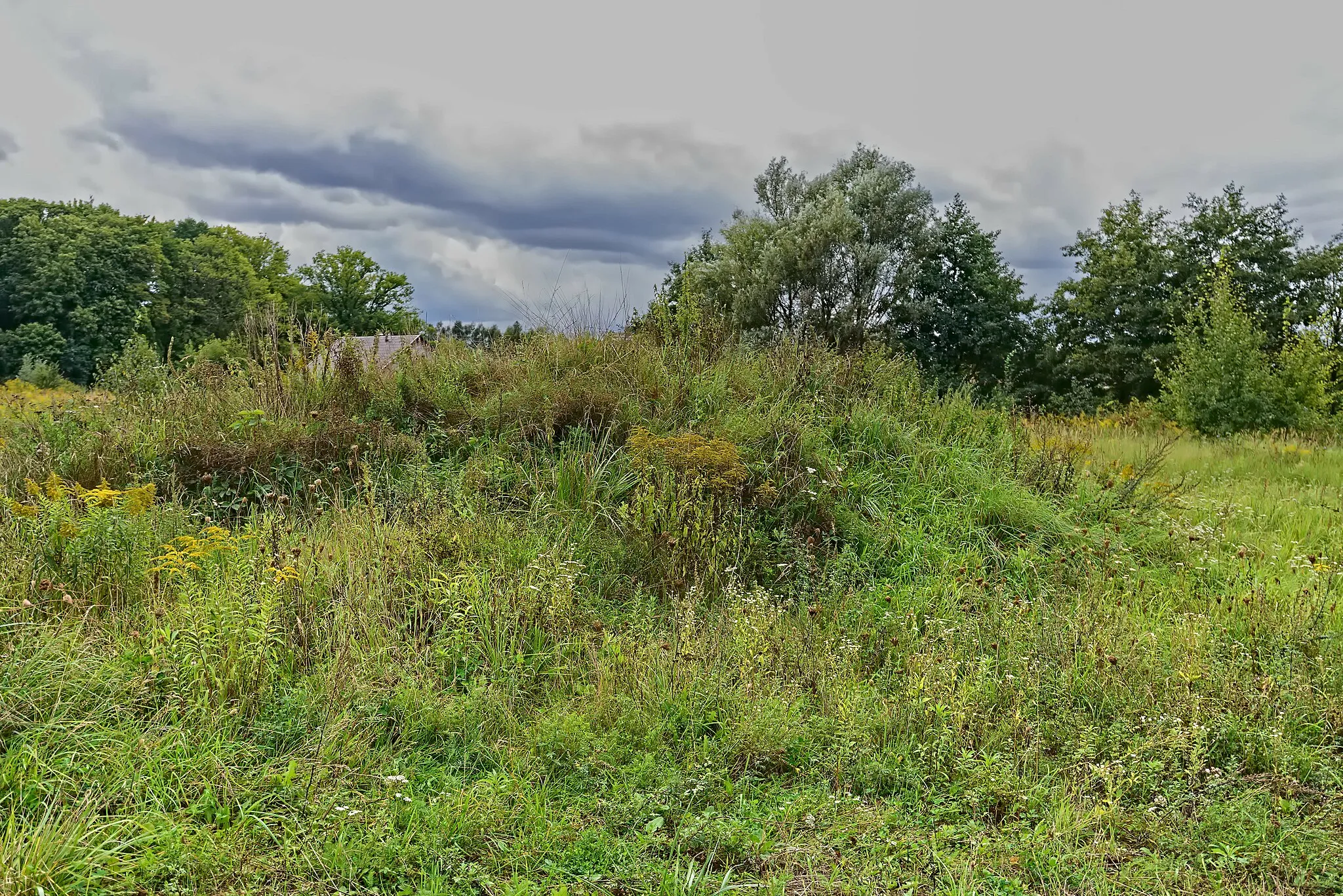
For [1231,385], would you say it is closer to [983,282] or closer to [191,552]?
[983,282]

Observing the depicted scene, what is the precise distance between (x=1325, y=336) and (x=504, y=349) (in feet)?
87.6

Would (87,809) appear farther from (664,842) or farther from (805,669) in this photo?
(805,669)

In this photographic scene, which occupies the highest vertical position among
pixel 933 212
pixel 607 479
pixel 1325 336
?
pixel 933 212

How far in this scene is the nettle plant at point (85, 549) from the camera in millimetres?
3852

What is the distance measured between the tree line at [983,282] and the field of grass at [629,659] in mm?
19973

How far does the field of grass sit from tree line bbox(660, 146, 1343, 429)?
20.0 metres

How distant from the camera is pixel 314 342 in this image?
7.67 m

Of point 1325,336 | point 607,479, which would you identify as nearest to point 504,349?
point 607,479

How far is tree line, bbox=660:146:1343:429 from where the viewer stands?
2631 centimetres

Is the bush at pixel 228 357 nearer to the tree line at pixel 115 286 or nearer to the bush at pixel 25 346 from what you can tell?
the tree line at pixel 115 286

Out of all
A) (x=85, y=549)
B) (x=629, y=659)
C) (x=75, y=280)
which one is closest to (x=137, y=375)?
(x=85, y=549)

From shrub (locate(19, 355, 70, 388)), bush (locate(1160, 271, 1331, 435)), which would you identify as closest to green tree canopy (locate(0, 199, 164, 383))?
shrub (locate(19, 355, 70, 388))

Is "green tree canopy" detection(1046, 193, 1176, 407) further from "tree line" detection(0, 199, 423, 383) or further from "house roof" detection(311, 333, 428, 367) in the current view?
"tree line" detection(0, 199, 423, 383)

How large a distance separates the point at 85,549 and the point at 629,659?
2.89m
